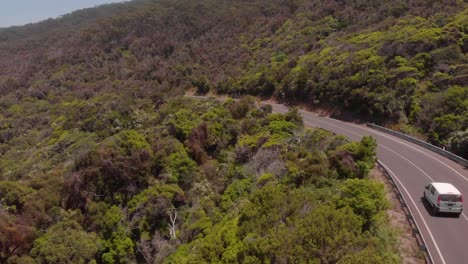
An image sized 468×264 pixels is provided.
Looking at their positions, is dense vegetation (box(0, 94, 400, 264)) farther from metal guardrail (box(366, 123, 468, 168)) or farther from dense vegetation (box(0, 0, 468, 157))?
dense vegetation (box(0, 0, 468, 157))

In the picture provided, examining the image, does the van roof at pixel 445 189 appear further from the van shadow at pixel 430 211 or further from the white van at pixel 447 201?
the van shadow at pixel 430 211

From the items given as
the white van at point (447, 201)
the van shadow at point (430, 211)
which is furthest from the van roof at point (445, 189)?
the van shadow at point (430, 211)

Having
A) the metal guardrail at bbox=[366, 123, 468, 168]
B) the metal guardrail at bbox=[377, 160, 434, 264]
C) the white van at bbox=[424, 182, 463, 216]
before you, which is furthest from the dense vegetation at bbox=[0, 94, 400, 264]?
the metal guardrail at bbox=[366, 123, 468, 168]

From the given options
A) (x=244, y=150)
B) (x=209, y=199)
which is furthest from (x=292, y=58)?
(x=209, y=199)

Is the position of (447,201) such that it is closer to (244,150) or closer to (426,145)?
(426,145)

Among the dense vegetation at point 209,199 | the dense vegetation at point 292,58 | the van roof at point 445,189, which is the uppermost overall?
the dense vegetation at point 292,58

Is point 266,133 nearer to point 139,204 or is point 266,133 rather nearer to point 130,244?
point 139,204
